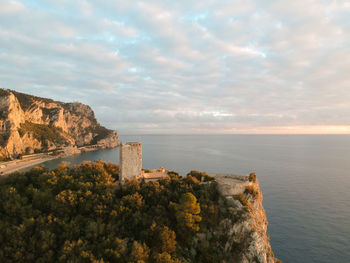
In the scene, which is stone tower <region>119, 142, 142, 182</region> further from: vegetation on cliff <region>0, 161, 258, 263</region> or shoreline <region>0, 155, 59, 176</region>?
shoreline <region>0, 155, 59, 176</region>

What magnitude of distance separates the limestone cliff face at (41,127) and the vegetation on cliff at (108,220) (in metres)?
85.1

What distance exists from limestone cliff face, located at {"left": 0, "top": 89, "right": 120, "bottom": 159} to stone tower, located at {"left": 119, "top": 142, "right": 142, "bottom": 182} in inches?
3436

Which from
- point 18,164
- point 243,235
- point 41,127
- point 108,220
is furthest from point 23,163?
point 243,235

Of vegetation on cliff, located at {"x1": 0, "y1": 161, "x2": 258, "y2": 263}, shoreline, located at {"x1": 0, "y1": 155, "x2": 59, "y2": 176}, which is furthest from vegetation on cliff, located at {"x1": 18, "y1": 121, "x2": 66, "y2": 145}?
vegetation on cliff, located at {"x1": 0, "y1": 161, "x2": 258, "y2": 263}

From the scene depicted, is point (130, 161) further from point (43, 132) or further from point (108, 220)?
point (43, 132)

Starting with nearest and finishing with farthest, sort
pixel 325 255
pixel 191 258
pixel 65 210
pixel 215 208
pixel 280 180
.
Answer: pixel 191 258 → pixel 65 210 → pixel 215 208 → pixel 325 255 → pixel 280 180

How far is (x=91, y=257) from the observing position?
15039mm

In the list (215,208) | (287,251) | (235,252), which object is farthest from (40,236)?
(287,251)

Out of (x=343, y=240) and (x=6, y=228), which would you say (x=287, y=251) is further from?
(x=6, y=228)

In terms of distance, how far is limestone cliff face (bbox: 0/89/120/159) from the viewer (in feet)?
300

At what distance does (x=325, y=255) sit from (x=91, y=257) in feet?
112

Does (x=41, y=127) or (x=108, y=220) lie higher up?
(x=41, y=127)

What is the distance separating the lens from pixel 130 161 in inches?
1083

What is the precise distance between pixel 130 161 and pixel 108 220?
903 centimetres
